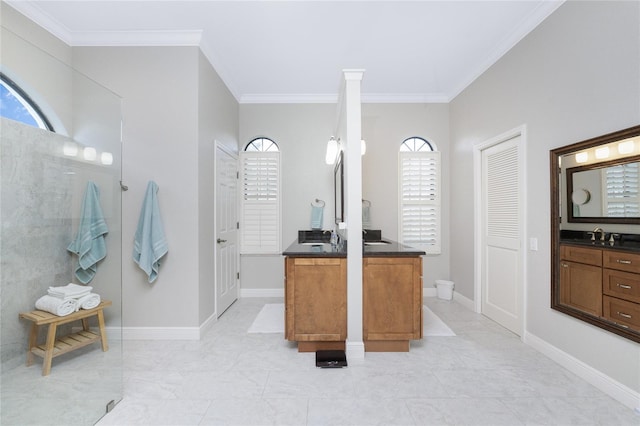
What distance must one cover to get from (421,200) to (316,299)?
262 centimetres

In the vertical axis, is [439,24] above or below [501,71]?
above

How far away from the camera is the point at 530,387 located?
2018mm

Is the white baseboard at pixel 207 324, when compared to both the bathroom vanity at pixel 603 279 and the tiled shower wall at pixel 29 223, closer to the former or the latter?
the tiled shower wall at pixel 29 223

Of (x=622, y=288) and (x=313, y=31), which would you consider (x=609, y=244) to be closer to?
(x=622, y=288)

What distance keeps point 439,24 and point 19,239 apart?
3.64 m

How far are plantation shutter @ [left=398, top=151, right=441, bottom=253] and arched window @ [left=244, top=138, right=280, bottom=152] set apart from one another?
2026 millimetres

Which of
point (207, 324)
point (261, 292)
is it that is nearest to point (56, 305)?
point (207, 324)

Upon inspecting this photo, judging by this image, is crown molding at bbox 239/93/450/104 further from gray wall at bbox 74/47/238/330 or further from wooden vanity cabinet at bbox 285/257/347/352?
wooden vanity cabinet at bbox 285/257/347/352

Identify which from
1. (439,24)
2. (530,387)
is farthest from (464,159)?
(530,387)

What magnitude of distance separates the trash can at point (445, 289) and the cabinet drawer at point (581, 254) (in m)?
1.93

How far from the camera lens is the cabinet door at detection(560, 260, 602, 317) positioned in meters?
2.02

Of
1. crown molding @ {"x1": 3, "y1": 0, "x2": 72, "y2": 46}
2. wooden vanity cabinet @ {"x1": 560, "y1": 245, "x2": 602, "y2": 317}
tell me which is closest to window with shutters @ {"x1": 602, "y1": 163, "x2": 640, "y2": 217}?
wooden vanity cabinet @ {"x1": 560, "y1": 245, "x2": 602, "y2": 317}

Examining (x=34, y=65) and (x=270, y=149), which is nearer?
(x=34, y=65)

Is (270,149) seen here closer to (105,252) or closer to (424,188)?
(424,188)
